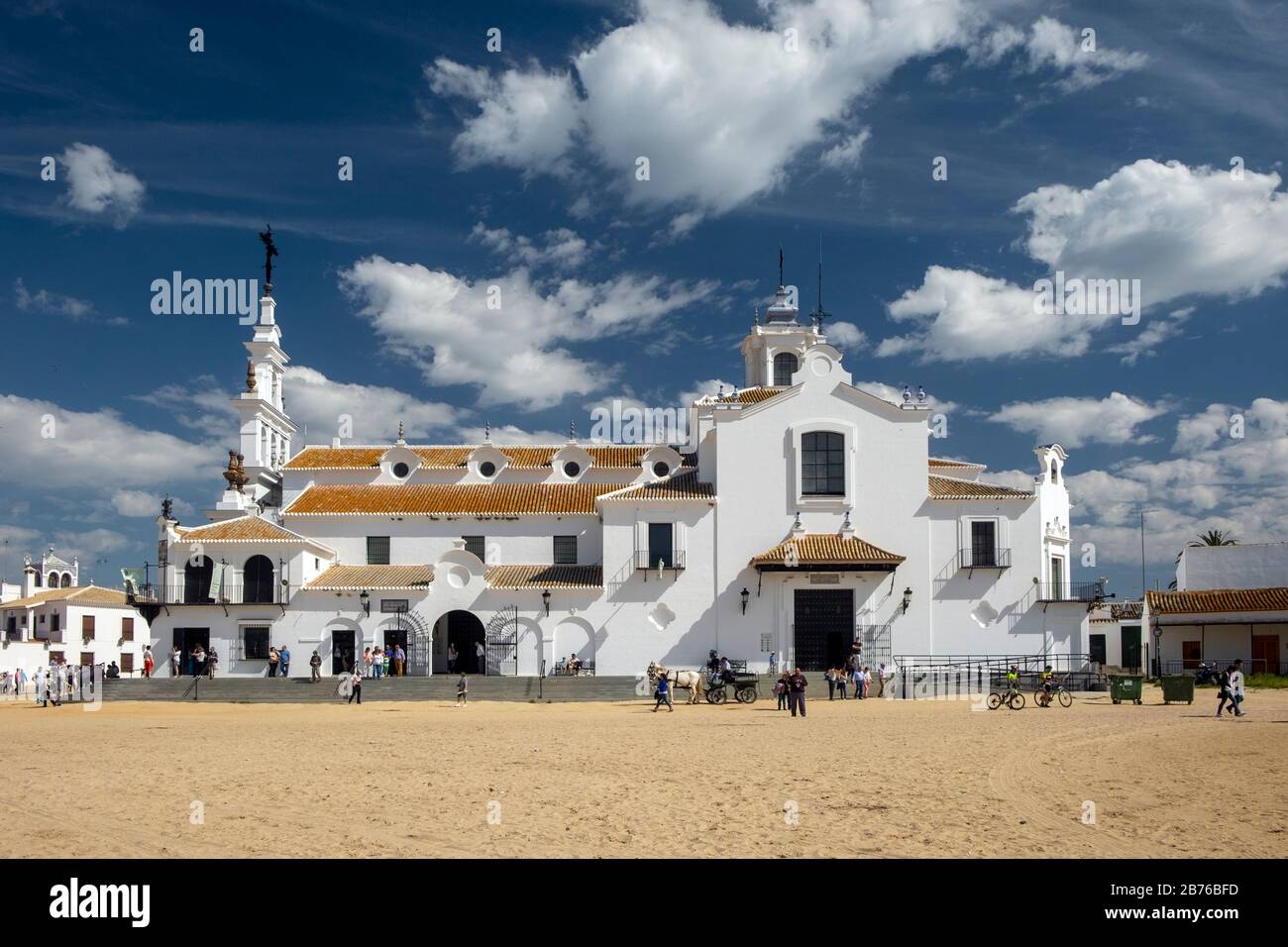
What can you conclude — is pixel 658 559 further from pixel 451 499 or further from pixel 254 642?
pixel 254 642

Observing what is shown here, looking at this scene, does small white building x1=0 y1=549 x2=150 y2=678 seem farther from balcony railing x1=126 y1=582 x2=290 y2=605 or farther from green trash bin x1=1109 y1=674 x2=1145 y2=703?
green trash bin x1=1109 y1=674 x2=1145 y2=703

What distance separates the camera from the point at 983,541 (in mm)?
39781

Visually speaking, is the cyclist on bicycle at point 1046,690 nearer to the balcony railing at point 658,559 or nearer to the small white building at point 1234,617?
the balcony railing at point 658,559

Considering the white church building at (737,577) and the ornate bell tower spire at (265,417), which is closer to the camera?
the white church building at (737,577)

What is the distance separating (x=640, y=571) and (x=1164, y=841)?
28.6 meters

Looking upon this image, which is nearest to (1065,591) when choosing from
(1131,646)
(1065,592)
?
(1065,592)

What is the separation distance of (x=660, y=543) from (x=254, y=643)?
1496cm

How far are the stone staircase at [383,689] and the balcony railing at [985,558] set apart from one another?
39.1 ft

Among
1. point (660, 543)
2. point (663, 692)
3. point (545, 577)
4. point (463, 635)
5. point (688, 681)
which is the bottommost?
point (663, 692)

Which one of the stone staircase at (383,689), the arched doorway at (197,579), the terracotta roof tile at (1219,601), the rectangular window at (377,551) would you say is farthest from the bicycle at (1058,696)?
the arched doorway at (197,579)

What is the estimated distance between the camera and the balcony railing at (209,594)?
40000mm
